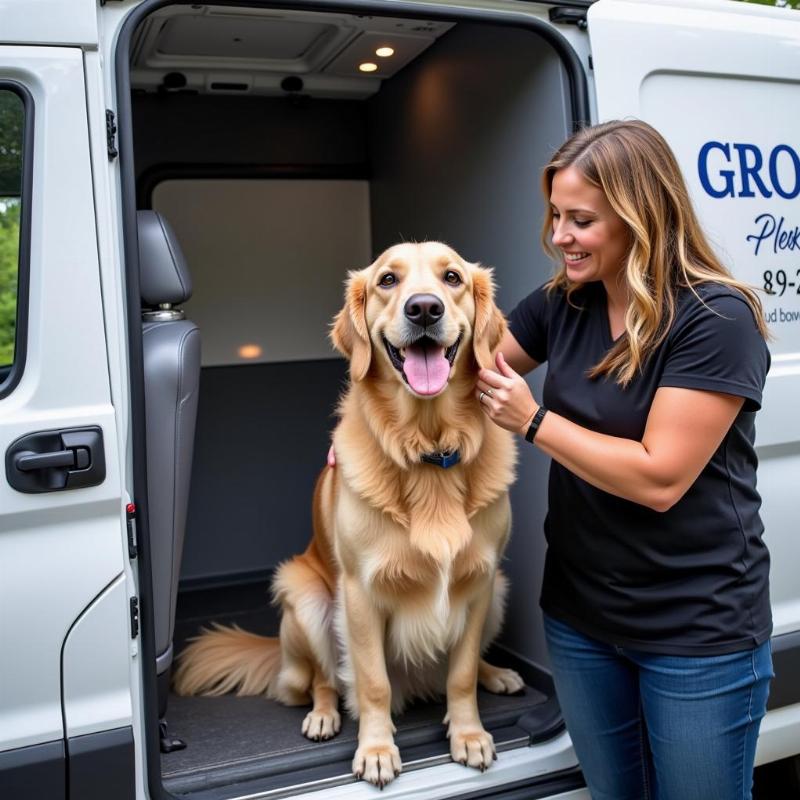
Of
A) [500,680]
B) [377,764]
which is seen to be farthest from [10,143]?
[500,680]

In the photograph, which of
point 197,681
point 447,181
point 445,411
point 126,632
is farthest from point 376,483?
point 447,181

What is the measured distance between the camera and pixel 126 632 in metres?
1.93

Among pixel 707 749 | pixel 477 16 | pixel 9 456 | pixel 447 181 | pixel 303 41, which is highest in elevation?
pixel 303 41

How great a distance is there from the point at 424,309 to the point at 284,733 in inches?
57.3

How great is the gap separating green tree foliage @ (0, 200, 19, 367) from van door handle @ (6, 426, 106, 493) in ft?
0.68

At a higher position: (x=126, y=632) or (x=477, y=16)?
(x=477, y=16)

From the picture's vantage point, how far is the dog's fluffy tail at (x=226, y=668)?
121 inches

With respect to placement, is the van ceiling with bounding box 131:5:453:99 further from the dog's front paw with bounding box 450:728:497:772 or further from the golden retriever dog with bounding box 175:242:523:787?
the dog's front paw with bounding box 450:728:497:772

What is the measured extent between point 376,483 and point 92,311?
0.90 meters

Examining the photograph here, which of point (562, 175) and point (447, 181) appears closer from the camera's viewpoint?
point (562, 175)

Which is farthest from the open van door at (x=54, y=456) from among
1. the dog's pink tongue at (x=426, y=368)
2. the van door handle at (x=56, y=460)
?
the dog's pink tongue at (x=426, y=368)

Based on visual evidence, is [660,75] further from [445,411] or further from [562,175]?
[445,411]

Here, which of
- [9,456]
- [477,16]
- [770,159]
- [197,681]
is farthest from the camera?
[197,681]

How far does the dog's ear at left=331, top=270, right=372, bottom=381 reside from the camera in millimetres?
2424
